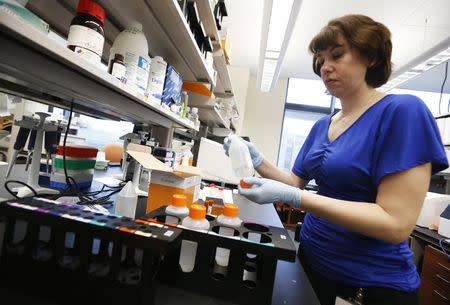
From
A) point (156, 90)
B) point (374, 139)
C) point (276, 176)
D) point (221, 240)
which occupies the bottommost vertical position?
point (221, 240)

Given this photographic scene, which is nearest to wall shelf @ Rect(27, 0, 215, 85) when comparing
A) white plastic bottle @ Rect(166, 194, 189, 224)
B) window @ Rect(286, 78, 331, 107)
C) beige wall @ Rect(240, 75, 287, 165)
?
white plastic bottle @ Rect(166, 194, 189, 224)

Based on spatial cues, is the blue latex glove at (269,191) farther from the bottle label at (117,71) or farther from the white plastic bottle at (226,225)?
the bottle label at (117,71)

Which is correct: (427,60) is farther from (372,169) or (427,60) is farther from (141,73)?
(141,73)

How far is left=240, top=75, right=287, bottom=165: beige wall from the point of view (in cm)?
566

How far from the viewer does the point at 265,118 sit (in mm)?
5699

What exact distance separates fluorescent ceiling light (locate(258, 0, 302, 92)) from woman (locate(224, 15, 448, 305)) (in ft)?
3.39

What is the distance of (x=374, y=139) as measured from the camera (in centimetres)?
82

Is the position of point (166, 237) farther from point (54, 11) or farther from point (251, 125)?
point (251, 125)

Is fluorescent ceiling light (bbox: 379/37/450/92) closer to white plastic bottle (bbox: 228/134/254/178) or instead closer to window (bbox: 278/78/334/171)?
white plastic bottle (bbox: 228/134/254/178)

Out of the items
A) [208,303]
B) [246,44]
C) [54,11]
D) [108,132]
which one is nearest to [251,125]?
[246,44]

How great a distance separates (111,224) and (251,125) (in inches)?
210

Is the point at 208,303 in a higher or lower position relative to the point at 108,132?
A: lower

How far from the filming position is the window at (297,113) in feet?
19.3

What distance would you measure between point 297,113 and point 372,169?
17.8 ft
